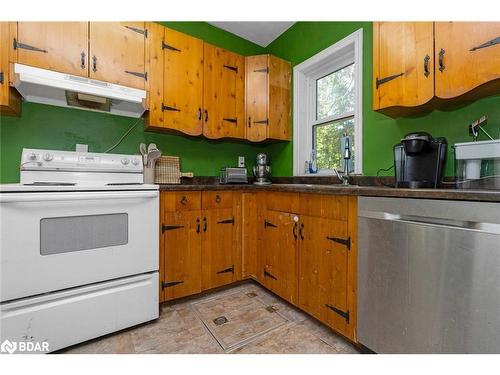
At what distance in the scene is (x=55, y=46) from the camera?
60.6 inches

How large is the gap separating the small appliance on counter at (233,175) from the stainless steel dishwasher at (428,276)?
1405 millimetres

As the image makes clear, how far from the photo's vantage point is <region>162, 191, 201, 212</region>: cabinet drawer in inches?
67.9

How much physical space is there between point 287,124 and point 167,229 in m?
1.70

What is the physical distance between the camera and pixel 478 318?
83 cm

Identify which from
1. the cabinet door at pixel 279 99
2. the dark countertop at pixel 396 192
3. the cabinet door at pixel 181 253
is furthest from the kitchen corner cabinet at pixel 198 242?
the cabinet door at pixel 279 99

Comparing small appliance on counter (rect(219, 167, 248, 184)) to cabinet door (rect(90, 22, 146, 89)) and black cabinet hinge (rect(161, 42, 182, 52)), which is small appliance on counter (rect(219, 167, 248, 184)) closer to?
cabinet door (rect(90, 22, 146, 89))

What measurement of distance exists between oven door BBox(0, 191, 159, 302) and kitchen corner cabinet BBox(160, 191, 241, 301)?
0.17 metres

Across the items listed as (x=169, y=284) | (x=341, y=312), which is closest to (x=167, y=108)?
(x=169, y=284)

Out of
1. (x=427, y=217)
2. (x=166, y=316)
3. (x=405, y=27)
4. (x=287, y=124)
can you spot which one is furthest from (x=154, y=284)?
(x=405, y=27)

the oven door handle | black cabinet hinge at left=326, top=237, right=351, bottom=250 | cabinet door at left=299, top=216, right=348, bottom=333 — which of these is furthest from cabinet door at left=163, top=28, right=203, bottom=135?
black cabinet hinge at left=326, top=237, right=351, bottom=250

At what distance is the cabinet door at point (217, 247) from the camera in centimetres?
190

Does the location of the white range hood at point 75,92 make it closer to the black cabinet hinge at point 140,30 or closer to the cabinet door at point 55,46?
the cabinet door at point 55,46

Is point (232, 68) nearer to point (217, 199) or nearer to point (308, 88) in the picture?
→ point (308, 88)

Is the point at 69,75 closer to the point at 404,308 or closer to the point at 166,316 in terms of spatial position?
the point at 166,316
